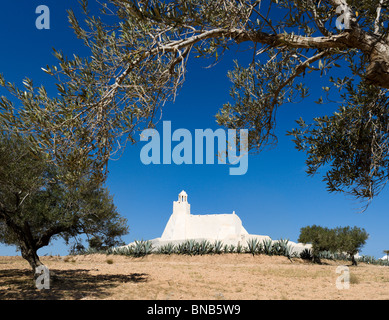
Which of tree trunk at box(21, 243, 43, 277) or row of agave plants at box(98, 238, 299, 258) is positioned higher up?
tree trunk at box(21, 243, 43, 277)

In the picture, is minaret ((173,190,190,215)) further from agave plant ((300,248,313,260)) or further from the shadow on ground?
the shadow on ground

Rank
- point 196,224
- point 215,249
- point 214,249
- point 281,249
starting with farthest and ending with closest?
point 196,224 → point 214,249 → point 215,249 → point 281,249

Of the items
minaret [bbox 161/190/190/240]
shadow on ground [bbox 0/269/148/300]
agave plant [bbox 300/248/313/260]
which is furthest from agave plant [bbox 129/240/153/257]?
minaret [bbox 161/190/190/240]

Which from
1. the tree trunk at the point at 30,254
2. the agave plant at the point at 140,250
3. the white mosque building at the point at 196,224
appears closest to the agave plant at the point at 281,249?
the agave plant at the point at 140,250

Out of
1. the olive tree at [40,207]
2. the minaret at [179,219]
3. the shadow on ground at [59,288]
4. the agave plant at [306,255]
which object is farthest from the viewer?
the minaret at [179,219]

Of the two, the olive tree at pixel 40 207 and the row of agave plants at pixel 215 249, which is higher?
the olive tree at pixel 40 207

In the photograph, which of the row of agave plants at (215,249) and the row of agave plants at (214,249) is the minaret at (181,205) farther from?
the row of agave plants at (215,249)

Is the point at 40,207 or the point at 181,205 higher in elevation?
the point at 181,205

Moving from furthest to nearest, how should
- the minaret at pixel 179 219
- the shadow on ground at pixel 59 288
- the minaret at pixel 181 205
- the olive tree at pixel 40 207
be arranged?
the minaret at pixel 181 205 → the minaret at pixel 179 219 → the olive tree at pixel 40 207 → the shadow on ground at pixel 59 288

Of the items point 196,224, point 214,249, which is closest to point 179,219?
point 196,224

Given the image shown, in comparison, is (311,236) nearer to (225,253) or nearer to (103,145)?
(225,253)

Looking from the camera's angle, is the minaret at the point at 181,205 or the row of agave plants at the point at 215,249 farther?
the minaret at the point at 181,205

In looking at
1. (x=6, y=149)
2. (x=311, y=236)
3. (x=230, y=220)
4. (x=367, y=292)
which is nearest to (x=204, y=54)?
(x=6, y=149)

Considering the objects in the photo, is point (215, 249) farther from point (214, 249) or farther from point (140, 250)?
point (140, 250)
